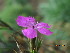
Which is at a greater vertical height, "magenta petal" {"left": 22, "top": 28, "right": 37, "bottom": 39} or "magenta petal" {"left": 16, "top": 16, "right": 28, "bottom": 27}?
"magenta petal" {"left": 16, "top": 16, "right": 28, "bottom": 27}

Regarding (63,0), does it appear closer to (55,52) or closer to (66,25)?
(66,25)

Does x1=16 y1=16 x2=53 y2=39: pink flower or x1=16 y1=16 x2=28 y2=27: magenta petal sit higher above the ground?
x1=16 y1=16 x2=28 y2=27: magenta petal

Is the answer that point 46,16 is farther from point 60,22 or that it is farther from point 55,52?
point 55,52

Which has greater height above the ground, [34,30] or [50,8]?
[34,30]

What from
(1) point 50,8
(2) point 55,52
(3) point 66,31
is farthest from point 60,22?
(2) point 55,52

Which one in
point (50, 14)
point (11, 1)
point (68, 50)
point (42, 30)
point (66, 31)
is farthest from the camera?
point (11, 1)

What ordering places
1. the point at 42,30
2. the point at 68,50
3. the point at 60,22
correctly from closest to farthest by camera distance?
the point at 42,30 < the point at 68,50 < the point at 60,22

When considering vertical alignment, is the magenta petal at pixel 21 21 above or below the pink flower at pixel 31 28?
above

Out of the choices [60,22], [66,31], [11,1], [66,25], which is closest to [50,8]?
[60,22]

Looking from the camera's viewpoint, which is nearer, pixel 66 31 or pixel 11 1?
pixel 66 31

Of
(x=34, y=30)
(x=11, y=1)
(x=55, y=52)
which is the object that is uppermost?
(x=34, y=30)

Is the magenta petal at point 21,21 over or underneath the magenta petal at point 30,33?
over
